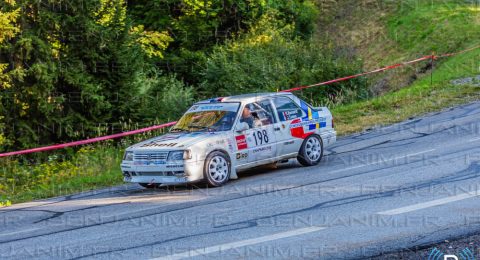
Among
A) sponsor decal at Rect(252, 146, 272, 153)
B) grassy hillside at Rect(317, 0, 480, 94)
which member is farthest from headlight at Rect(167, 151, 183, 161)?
grassy hillside at Rect(317, 0, 480, 94)

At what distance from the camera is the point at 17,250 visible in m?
9.14

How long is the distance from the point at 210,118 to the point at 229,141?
886mm

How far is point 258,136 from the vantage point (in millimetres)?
14312

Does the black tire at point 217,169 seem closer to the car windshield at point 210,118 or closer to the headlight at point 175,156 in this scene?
the headlight at point 175,156

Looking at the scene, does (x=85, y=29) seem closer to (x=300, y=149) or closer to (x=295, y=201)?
(x=300, y=149)

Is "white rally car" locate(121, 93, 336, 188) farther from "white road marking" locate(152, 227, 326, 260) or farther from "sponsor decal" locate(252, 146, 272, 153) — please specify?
"white road marking" locate(152, 227, 326, 260)

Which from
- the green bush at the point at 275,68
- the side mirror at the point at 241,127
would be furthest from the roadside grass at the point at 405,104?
the side mirror at the point at 241,127

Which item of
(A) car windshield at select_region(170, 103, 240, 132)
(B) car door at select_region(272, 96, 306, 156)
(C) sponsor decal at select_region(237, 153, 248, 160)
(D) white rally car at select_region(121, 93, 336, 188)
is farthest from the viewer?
(B) car door at select_region(272, 96, 306, 156)

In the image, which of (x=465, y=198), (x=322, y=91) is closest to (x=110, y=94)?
(x=322, y=91)

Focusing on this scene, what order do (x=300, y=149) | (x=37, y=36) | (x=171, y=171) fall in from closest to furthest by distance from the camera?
(x=171, y=171)
(x=300, y=149)
(x=37, y=36)

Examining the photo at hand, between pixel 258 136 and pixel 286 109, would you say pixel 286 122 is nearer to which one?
pixel 286 109

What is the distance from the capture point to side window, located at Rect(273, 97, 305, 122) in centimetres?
1499

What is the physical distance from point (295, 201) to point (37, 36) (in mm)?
15571

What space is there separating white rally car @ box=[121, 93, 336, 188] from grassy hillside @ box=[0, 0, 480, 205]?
6.69 ft
